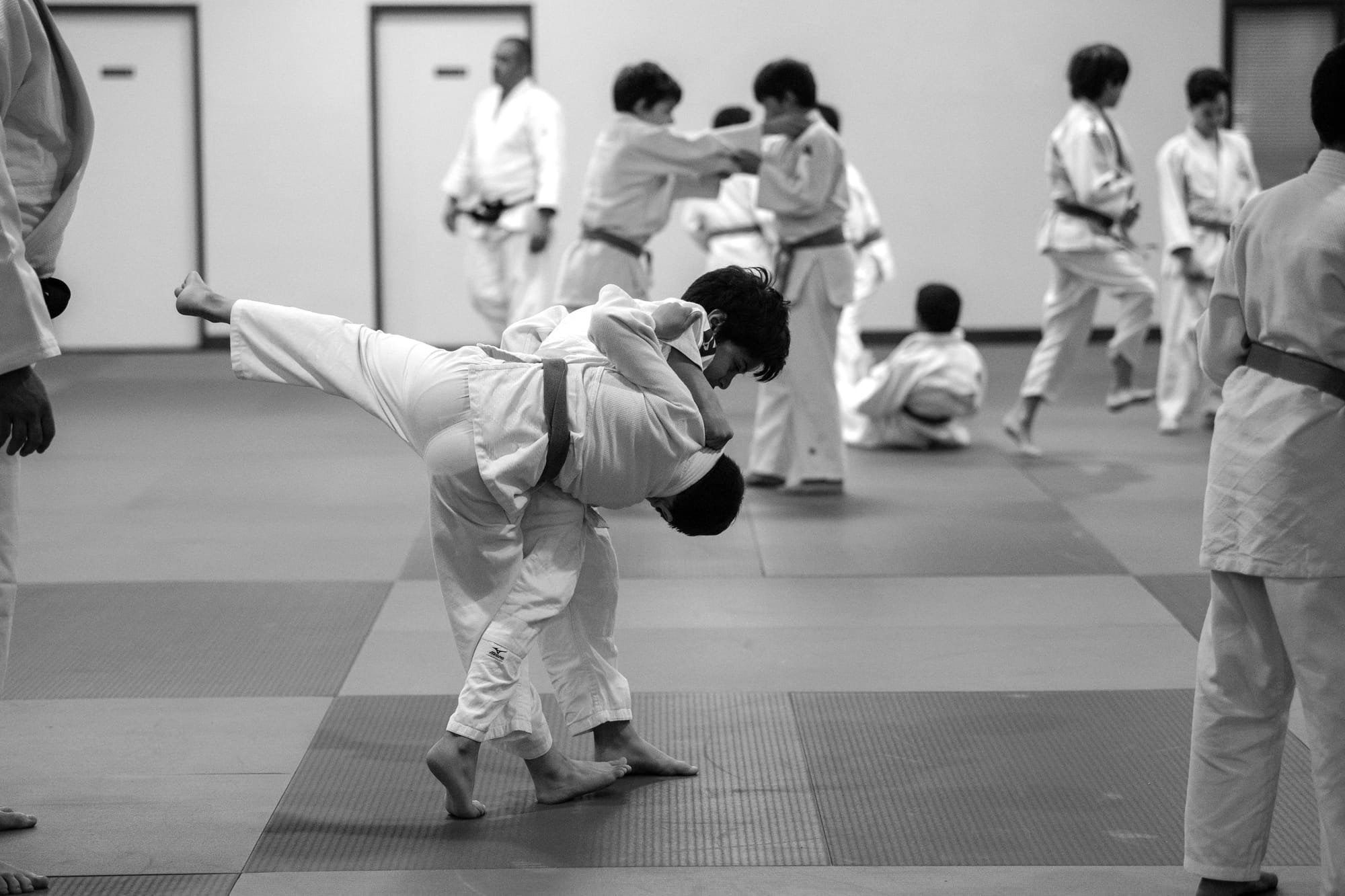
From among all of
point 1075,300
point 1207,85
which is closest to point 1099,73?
point 1207,85

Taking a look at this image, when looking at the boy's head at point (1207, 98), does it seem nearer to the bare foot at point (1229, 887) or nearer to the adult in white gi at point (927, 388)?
the adult in white gi at point (927, 388)

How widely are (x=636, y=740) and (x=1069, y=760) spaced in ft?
3.14

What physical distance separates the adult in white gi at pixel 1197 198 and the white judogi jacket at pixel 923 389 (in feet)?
3.84

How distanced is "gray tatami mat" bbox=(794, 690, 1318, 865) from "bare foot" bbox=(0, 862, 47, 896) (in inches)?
56.9

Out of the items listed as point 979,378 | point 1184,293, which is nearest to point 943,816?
point 979,378

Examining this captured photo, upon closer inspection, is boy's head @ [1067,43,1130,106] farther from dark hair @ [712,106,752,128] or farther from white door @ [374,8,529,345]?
white door @ [374,8,529,345]

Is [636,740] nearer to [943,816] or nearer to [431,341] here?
[943,816]

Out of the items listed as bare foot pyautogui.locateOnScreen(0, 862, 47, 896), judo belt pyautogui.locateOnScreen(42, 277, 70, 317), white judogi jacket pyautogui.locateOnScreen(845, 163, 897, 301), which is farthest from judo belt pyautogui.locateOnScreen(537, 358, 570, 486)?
white judogi jacket pyautogui.locateOnScreen(845, 163, 897, 301)

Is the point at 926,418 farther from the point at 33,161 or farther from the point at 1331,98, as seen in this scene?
the point at 33,161

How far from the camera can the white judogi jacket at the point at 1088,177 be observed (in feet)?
24.8

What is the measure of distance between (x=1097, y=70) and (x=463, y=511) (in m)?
5.20

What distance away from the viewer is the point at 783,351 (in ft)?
11.2

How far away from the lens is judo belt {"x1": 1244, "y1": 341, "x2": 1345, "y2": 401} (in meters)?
2.69

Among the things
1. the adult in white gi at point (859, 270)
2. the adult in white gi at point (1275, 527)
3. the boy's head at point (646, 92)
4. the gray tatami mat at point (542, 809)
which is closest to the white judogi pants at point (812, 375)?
the boy's head at point (646, 92)
